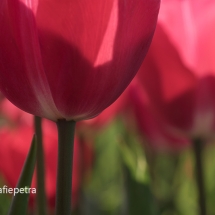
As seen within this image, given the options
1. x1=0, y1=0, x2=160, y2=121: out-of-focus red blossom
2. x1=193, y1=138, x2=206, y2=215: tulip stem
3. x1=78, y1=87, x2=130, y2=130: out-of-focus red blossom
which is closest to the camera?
x1=0, y1=0, x2=160, y2=121: out-of-focus red blossom

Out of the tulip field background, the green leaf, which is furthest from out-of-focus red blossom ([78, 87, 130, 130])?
the green leaf

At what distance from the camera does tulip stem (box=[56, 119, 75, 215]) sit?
0.26 meters

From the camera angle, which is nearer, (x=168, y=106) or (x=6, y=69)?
(x=6, y=69)

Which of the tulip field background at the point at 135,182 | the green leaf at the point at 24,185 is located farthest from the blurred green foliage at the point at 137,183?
the green leaf at the point at 24,185

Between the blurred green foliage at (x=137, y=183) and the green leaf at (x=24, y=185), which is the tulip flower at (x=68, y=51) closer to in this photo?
the green leaf at (x=24, y=185)

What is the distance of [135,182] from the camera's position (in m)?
0.42

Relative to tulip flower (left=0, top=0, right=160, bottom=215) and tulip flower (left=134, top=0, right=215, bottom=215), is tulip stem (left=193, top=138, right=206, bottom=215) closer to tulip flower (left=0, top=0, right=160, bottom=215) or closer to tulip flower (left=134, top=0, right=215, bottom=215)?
tulip flower (left=134, top=0, right=215, bottom=215)

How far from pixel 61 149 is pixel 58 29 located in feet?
0.20

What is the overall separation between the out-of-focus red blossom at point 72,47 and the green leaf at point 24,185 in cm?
3

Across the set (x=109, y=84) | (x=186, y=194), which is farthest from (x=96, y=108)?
Answer: (x=186, y=194)

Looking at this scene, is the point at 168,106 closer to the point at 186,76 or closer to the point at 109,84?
the point at 186,76

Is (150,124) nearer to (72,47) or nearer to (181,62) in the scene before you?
(181,62)

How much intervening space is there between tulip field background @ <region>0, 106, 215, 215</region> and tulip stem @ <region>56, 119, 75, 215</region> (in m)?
0.12

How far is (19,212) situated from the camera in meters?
0.29
